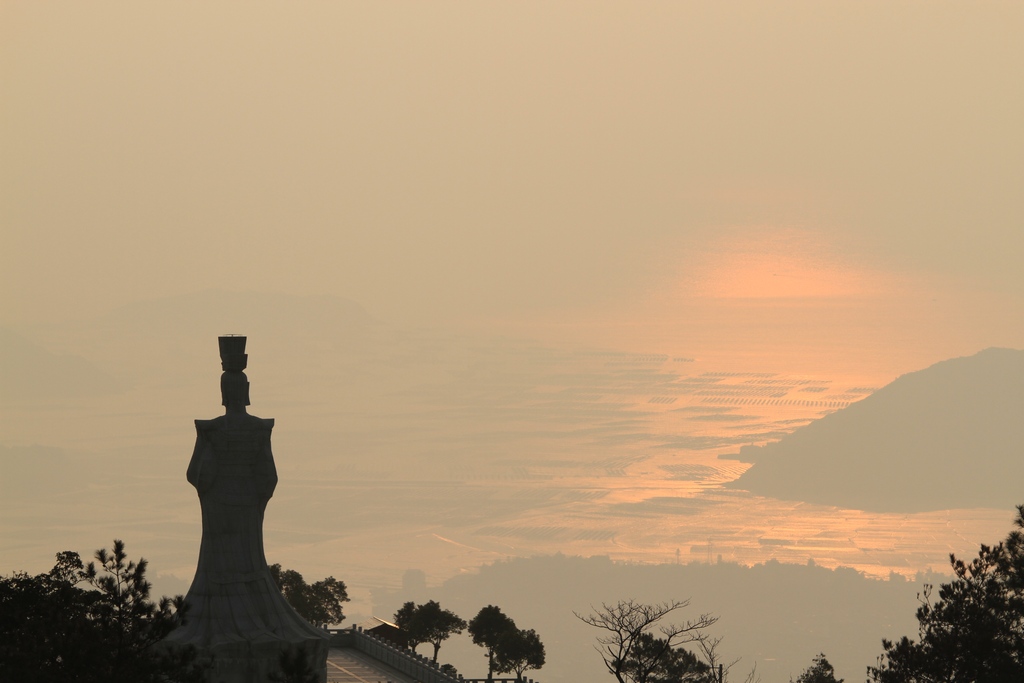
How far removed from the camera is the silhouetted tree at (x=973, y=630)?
1784 inches

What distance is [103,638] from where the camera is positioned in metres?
37.8

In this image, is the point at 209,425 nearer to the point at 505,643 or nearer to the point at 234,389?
the point at 234,389

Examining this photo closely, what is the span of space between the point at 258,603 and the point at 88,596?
9.69m

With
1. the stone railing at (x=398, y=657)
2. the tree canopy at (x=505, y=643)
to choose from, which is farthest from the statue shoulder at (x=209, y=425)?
the tree canopy at (x=505, y=643)

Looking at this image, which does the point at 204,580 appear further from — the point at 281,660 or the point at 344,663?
the point at 344,663

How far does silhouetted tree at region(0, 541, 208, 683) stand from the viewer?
37.0 meters

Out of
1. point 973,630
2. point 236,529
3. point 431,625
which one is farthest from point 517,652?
point 973,630

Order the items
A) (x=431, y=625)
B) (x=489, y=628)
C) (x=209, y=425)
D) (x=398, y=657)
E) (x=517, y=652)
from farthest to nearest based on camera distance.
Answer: (x=431, y=625)
(x=489, y=628)
(x=517, y=652)
(x=398, y=657)
(x=209, y=425)

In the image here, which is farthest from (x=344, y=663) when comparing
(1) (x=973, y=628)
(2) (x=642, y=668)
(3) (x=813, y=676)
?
(1) (x=973, y=628)

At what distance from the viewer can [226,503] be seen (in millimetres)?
49531

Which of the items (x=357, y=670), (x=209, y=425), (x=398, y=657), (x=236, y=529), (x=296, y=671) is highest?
(x=209, y=425)

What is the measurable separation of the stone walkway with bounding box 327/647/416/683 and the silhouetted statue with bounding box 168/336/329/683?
1653 centimetres

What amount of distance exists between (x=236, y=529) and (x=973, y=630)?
782 inches

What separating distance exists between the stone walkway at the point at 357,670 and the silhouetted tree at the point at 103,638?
26.5 m
